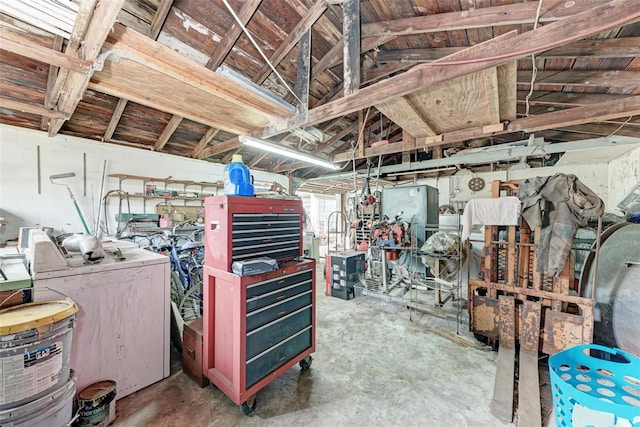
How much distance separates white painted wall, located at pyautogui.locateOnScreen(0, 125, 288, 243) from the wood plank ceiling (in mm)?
354

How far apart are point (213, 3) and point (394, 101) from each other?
2.04m

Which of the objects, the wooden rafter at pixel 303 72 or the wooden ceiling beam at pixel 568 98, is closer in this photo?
the wooden rafter at pixel 303 72

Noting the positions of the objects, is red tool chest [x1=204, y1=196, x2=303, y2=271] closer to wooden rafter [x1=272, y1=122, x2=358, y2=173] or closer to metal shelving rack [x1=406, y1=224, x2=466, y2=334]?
metal shelving rack [x1=406, y1=224, x2=466, y2=334]

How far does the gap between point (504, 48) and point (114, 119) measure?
5052 millimetres

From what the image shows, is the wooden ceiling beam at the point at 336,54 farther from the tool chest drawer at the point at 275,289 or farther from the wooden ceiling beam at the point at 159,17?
the tool chest drawer at the point at 275,289

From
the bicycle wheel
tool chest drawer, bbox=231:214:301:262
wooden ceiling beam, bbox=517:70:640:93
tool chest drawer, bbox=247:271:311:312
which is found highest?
wooden ceiling beam, bbox=517:70:640:93

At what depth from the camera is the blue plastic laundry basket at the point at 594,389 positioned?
129 centimetres

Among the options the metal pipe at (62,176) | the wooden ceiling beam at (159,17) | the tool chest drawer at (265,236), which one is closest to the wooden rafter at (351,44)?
the tool chest drawer at (265,236)

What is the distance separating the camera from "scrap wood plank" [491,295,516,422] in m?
1.79

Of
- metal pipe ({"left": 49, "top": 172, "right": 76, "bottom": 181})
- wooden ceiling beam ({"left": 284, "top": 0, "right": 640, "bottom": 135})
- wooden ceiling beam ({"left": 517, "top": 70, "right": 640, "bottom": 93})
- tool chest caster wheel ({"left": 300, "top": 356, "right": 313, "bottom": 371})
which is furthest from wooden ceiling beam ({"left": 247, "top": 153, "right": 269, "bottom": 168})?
wooden ceiling beam ({"left": 517, "top": 70, "right": 640, "bottom": 93})

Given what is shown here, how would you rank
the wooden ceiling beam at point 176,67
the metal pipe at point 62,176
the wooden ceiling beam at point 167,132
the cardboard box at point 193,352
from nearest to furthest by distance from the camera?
the wooden ceiling beam at point 176,67 < the cardboard box at point 193,352 < the metal pipe at point 62,176 < the wooden ceiling beam at point 167,132

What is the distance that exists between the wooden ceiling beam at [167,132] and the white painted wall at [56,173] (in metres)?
0.26

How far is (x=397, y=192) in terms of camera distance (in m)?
5.34

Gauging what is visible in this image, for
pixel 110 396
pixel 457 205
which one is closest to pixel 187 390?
pixel 110 396
